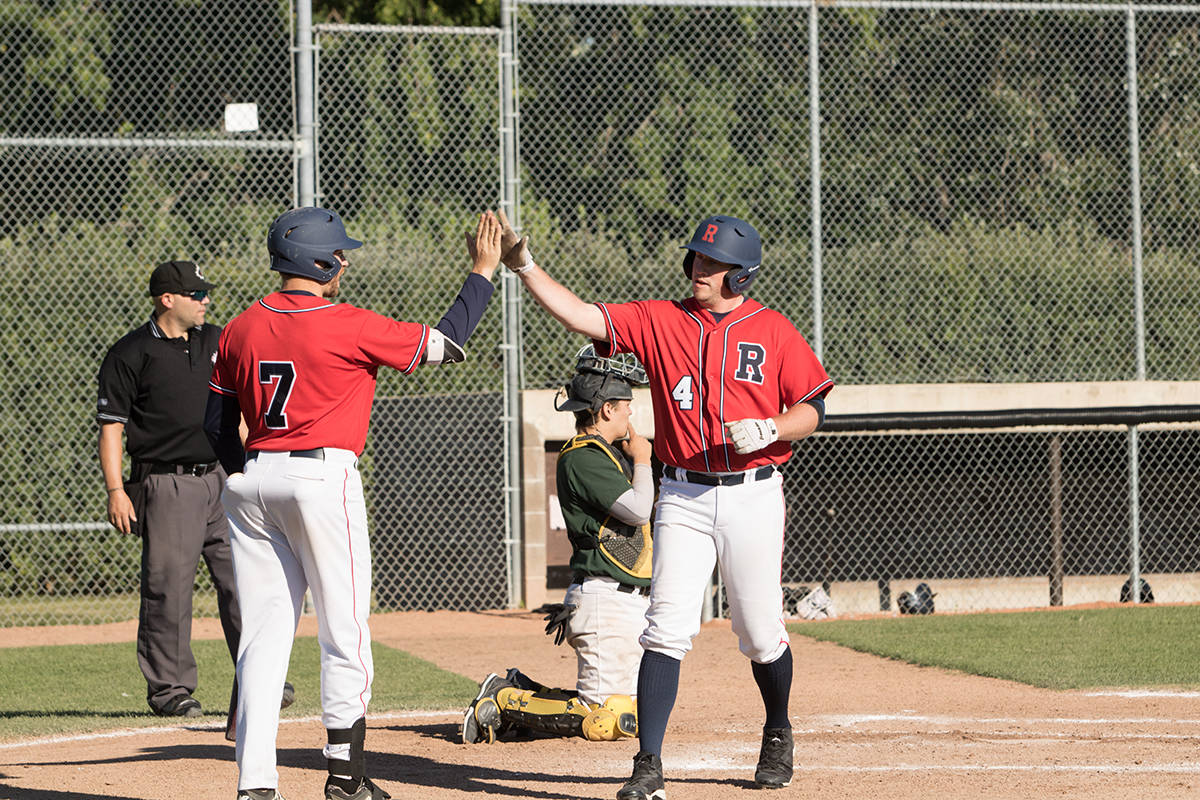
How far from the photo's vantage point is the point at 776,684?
202 inches

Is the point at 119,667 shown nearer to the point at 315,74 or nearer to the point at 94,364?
the point at 94,364

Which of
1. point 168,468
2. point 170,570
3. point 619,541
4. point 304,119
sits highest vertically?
point 304,119

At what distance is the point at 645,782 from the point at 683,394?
1286 mm

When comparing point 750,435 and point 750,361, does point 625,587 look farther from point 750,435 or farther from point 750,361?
point 750,435

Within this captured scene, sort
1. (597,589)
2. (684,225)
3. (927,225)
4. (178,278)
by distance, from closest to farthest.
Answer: (597,589)
(178,278)
(927,225)
(684,225)

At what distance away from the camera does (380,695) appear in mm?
7539

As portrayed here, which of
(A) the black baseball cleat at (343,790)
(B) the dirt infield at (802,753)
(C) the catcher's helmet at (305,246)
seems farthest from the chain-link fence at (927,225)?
(A) the black baseball cleat at (343,790)

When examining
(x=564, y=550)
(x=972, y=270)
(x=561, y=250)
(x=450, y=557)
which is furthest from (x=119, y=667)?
(x=972, y=270)

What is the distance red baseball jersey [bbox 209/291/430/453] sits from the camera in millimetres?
4531

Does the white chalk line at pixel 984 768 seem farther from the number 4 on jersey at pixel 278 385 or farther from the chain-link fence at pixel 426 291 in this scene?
the chain-link fence at pixel 426 291

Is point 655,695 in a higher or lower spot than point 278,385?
lower

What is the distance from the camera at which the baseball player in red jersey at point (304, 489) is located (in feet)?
14.8

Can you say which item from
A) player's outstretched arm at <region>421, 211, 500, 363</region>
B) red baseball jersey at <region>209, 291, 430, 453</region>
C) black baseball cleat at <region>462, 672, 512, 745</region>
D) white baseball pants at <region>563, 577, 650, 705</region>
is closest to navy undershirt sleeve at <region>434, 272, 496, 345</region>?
player's outstretched arm at <region>421, 211, 500, 363</region>

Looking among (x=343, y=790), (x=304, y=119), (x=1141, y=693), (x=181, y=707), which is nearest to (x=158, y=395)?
(x=181, y=707)
